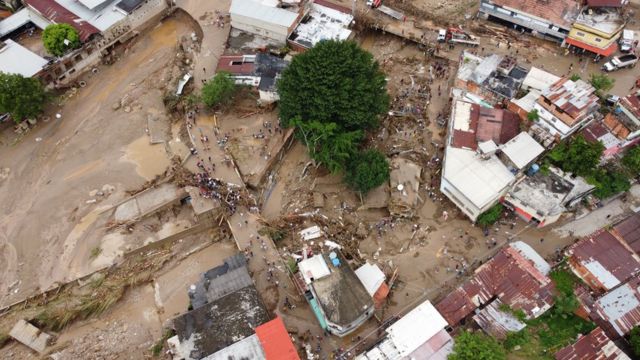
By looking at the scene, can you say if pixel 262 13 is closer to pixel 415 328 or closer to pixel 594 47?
pixel 594 47

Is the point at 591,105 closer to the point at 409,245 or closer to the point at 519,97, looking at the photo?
the point at 519,97

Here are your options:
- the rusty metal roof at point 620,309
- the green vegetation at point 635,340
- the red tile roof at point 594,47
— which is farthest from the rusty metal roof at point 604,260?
the red tile roof at point 594,47

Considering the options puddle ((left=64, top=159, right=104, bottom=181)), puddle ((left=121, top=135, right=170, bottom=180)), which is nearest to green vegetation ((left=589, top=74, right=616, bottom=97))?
puddle ((left=121, top=135, right=170, bottom=180))

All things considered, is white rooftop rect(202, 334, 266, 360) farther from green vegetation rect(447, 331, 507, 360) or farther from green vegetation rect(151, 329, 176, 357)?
green vegetation rect(447, 331, 507, 360)

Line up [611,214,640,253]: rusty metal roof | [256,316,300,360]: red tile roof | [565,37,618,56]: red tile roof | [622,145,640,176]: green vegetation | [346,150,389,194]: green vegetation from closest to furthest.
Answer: [256,316,300,360]: red tile roof < [611,214,640,253]: rusty metal roof < [346,150,389,194]: green vegetation < [622,145,640,176]: green vegetation < [565,37,618,56]: red tile roof

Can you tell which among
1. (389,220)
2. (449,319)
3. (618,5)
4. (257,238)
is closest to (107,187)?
(257,238)

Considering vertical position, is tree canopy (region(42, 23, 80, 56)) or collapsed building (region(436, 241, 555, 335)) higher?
tree canopy (region(42, 23, 80, 56))
